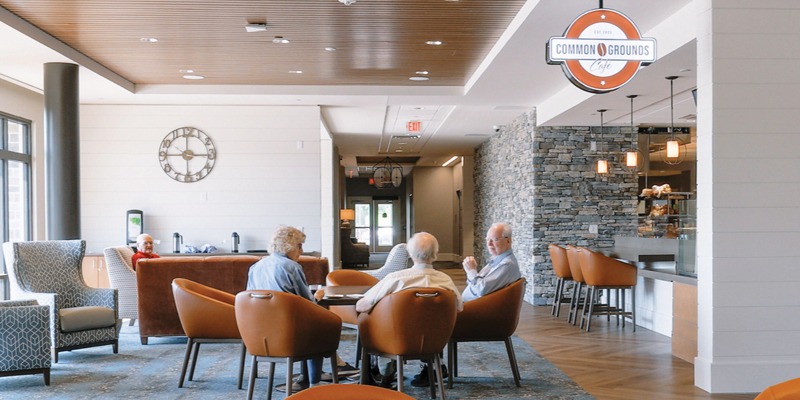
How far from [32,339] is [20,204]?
4.95 metres

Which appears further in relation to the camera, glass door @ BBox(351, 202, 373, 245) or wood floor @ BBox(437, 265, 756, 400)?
glass door @ BBox(351, 202, 373, 245)

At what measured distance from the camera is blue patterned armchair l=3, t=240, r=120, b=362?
6.14 meters

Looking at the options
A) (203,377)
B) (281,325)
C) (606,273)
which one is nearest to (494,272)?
(281,325)

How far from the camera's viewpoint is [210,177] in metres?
10.5

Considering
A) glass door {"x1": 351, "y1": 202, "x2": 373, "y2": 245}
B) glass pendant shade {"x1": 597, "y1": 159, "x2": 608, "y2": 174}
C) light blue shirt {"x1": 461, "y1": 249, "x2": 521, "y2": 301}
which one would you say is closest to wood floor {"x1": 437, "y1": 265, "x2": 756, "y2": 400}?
light blue shirt {"x1": 461, "y1": 249, "x2": 521, "y2": 301}

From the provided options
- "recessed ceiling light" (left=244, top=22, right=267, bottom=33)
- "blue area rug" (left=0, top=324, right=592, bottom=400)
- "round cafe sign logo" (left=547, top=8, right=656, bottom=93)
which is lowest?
"blue area rug" (left=0, top=324, right=592, bottom=400)

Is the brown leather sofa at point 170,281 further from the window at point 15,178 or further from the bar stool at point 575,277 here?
the bar stool at point 575,277

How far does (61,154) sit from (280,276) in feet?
13.5

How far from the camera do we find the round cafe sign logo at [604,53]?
5027mm

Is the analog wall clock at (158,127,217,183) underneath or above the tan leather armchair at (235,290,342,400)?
above

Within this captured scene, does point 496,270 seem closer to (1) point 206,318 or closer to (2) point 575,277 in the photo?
(1) point 206,318

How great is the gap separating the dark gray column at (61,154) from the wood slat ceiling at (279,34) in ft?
1.65

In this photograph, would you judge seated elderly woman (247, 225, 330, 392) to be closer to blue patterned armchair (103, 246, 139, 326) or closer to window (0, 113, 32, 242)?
blue patterned armchair (103, 246, 139, 326)
